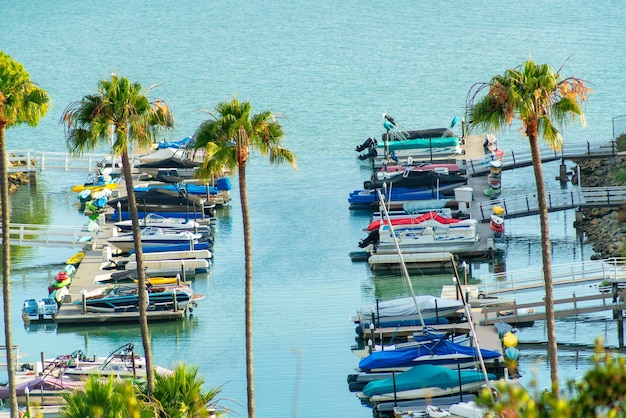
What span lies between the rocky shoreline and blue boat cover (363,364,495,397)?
50.6ft

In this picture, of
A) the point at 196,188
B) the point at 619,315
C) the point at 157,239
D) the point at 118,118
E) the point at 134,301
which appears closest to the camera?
the point at 118,118

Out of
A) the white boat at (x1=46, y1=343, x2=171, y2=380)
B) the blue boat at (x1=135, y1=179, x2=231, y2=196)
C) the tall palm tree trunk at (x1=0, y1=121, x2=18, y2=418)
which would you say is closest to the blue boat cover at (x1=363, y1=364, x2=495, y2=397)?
the white boat at (x1=46, y1=343, x2=171, y2=380)

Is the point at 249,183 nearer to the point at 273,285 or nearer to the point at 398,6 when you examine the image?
the point at 273,285

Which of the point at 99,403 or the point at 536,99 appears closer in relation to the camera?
the point at 99,403

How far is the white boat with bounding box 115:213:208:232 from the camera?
2259 inches

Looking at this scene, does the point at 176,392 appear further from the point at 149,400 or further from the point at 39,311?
the point at 39,311

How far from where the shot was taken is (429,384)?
37375 mm

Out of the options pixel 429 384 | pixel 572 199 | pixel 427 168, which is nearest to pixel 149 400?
pixel 429 384

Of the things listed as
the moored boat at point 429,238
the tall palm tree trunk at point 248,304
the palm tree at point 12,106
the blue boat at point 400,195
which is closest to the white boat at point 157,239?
the moored boat at point 429,238

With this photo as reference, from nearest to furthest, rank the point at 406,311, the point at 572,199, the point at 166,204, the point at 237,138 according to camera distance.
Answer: the point at 237,138, the point at 406,311, the point at 572,199, the point at 166,204

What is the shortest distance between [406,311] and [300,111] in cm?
5307

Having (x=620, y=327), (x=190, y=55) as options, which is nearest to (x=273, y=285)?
(x=620, y=327)

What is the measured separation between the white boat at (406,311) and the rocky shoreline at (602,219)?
9903 mm

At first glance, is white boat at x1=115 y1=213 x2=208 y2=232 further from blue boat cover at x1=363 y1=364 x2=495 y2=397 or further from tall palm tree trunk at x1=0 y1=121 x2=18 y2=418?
tall palm tree trunk at x1=0 y1=121 x2=18 y2=418
